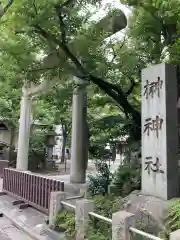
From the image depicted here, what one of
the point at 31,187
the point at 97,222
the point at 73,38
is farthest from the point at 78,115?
the point at 97,222

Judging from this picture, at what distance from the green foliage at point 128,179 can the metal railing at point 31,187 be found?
6.84ft

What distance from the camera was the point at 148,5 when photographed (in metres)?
8.04

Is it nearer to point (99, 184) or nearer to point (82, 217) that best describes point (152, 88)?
point (82, 217)

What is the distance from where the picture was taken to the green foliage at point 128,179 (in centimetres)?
848

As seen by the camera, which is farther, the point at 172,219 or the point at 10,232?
the point at 10,232

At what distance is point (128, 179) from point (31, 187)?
3.38 metres

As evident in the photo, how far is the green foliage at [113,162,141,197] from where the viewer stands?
8.48m

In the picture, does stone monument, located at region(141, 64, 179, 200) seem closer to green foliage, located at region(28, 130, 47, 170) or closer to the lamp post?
the lamp post

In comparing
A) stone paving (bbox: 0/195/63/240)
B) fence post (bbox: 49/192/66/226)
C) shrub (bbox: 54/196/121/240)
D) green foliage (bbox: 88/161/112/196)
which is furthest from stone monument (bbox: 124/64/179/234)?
green foliage (bbox: 88/161/112/196)

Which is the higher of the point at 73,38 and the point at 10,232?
the point at 73,38

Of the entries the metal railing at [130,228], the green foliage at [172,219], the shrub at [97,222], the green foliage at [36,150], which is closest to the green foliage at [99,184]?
the shrub at [97,222]

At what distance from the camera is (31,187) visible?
9266 millimetres

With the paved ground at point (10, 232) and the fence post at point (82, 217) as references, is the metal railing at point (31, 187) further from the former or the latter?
the fence post at point (82, 217)

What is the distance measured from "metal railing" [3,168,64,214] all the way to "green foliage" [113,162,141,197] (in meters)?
2.08
